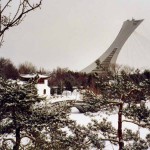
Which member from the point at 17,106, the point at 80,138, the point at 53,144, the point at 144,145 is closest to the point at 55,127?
the point at 53,144

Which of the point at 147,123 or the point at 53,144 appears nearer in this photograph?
the point at 53,144

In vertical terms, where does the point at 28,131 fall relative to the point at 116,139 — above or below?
above

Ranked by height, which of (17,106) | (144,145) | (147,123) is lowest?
(144,145)

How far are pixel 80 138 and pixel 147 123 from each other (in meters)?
1.87

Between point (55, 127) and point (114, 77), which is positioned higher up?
point (114, 77)

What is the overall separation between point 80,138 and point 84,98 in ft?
4.15

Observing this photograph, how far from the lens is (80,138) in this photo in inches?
366

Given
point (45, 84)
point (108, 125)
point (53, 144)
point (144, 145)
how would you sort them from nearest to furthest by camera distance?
1. point (53, 144)
2. point (144, 145)
3. point (108, 125)
4. point (45, 84)

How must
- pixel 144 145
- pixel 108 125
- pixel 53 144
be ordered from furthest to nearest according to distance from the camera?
1. pixel 108 125
2. pixel 144 145
3. pixel 53 144

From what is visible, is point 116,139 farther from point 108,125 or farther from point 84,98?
point 84,98

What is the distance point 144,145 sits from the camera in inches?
361

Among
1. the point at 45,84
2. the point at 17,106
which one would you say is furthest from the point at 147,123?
the point at 45,84

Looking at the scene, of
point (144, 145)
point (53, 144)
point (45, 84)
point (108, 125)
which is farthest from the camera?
point (45, 84)

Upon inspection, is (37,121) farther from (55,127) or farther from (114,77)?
(114,77)
